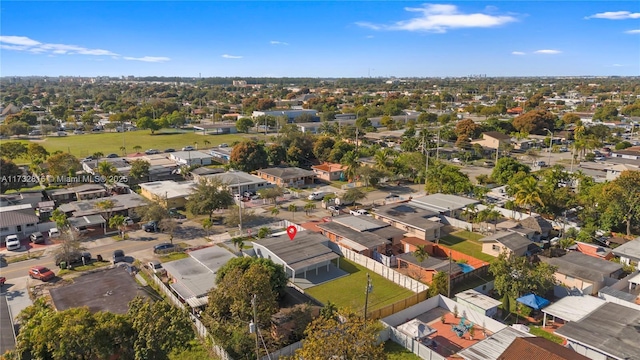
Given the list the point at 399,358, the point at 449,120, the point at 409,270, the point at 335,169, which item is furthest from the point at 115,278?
the point at 449,120

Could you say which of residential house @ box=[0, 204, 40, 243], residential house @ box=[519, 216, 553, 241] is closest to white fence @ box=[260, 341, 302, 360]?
residential house @ box=[519, 216, 553, 241]

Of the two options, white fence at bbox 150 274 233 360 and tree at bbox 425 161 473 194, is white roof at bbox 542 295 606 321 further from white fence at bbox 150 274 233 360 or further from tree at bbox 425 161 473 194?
tree at bbox 425 161 473 194

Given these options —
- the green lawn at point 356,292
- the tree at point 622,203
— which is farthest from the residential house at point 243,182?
the tree at point 622,203

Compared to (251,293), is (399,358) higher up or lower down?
lower down

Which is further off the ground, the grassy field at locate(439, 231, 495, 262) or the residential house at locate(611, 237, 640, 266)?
the residential house at locate(611, 237, 640, 266)

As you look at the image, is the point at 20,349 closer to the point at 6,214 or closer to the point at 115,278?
the point at 115,278

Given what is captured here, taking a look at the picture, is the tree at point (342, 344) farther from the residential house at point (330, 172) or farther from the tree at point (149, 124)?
the tree at point (149, 124)
